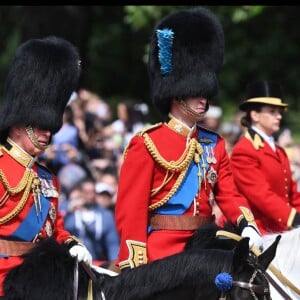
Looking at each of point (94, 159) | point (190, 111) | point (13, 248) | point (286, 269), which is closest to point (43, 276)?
point (13, 248)

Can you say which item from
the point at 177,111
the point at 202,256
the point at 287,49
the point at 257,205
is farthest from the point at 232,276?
the point at 287,49

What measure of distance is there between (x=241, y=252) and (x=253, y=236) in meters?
0.85

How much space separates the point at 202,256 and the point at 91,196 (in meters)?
4.87

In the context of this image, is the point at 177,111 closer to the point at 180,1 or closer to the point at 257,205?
the point at 257,205

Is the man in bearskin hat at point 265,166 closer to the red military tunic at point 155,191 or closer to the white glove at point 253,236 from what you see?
the red military tunic at point 155,191

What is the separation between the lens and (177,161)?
5.61 meters

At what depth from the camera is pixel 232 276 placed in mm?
4453

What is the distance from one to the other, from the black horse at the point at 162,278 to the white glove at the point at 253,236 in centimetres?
57

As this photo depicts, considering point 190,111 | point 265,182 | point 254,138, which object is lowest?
point 265,182

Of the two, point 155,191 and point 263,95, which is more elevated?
point 263,95

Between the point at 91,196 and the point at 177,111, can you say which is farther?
the point at 91,196

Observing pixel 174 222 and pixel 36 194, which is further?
pixel 174 222

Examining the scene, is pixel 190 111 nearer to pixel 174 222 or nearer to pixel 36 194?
pixel 174 222

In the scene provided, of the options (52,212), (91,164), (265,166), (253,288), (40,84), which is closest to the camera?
(253,288)
